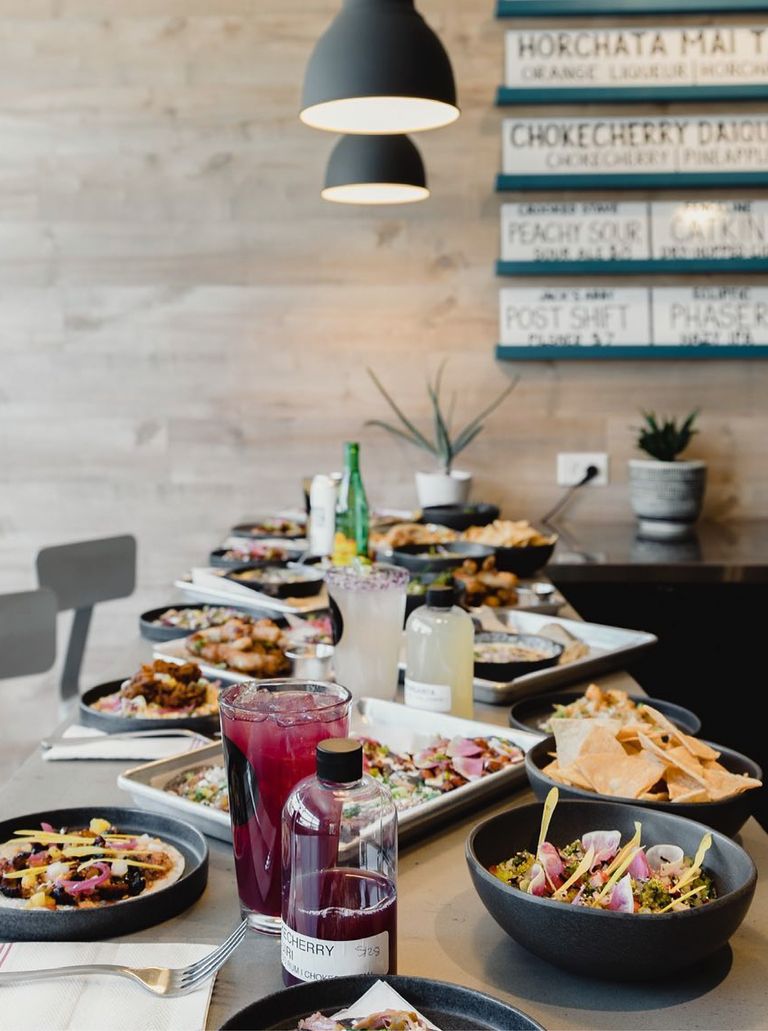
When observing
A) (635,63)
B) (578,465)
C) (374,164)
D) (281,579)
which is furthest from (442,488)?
(635,63)

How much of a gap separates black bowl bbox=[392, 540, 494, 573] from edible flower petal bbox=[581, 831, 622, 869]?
60.3 inches

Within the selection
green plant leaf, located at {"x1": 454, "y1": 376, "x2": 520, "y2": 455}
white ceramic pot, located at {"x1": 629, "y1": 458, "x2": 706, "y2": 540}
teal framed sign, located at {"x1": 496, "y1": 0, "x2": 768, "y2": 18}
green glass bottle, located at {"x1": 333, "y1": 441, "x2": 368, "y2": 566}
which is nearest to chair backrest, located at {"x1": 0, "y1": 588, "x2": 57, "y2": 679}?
green glass bottle, located at {"x1": 333, "y1": 441, "x2": 368, "y2": 566}

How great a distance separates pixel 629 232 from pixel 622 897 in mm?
3176

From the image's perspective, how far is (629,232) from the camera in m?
3.74

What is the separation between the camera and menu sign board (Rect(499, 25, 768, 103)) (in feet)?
12.0

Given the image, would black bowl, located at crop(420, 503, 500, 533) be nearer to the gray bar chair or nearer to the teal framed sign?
the gray bar chair

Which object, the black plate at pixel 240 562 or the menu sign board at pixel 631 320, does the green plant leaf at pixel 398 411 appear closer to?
the menu sign board at pixel 631 320

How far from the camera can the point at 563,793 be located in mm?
1127

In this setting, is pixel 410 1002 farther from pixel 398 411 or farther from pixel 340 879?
pixel 398 411

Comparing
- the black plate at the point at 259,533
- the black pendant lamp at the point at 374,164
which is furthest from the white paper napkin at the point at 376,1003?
the black pendant lamp at the point at 374,164

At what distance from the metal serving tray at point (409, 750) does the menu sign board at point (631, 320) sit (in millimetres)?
2460

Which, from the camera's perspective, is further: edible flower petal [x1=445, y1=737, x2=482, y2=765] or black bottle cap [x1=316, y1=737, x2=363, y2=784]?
edible flower petal [x1=445, y1=737, x2=482, y2=765]

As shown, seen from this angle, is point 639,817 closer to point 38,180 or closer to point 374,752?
point 374,752

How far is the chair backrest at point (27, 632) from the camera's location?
2242 mm
